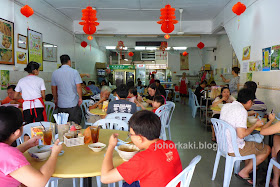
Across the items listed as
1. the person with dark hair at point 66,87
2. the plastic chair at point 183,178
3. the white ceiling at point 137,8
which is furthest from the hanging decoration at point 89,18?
the plastic chair at point 183,178

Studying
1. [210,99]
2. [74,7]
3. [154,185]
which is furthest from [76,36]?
[154,185]

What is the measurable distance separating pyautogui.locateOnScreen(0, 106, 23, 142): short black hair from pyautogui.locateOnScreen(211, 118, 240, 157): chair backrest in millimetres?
1982

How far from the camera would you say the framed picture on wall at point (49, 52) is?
5.52 metres

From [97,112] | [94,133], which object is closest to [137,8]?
[97,112]

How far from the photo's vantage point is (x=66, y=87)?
12.1ft

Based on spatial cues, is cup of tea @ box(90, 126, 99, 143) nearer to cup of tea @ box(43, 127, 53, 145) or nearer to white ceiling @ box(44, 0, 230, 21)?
cup of tea @ box(43, 127, 53, 145)

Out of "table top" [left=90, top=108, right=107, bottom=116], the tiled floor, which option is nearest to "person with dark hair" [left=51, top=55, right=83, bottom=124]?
"table top" [left=90, top=108, right=107, bottom=116]

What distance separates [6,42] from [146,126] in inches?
147

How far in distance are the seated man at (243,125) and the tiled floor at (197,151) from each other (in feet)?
1.24

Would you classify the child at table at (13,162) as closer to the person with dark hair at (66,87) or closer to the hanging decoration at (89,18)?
the person with dark hair at (66,87)

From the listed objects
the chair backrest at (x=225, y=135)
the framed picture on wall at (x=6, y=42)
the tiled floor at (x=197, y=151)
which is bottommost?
the tiled floor at (x=197, y=151)

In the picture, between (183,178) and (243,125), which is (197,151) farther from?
(183,178)

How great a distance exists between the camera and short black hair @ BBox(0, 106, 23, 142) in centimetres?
120

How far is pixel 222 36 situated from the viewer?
936 centimetres
